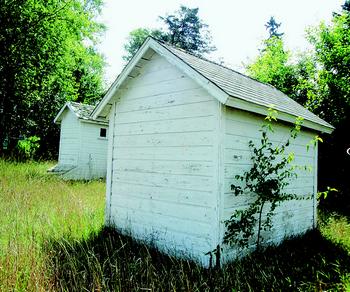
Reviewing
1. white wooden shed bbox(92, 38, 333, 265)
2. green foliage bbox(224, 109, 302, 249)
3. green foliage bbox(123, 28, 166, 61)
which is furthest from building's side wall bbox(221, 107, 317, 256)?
green foliage bbox(123, 28, 166, 61)

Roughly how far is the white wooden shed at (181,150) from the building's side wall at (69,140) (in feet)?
35.7

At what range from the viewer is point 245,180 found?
5.78 m

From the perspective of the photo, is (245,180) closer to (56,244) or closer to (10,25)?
(56,244)

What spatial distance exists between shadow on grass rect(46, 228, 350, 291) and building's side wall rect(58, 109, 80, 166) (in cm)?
1185

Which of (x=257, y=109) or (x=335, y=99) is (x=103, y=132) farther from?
(x=257, y=109)

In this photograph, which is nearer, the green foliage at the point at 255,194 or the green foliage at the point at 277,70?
the green foliage at the point at 255,194

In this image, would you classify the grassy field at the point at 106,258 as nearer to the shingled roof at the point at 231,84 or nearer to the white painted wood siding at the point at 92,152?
the shingled roof at the point at 231,84

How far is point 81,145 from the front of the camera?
17.9m


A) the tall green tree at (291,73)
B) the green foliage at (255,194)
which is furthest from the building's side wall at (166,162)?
the tall green tree at (291,73)

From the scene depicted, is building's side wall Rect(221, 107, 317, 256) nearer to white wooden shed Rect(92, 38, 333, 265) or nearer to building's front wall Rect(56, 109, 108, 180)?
white wooden shed Rect(92, 38, 333, 265)

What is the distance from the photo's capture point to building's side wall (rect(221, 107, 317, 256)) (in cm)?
544

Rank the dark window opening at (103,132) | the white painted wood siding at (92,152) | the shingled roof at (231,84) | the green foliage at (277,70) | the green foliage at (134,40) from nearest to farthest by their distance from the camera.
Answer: the shingled roof at (231,84) → the green foliage at (277,70) → the white painted wood siding at (92,152) → the dark window opening at (103,132) → the green foliage at (134,40)

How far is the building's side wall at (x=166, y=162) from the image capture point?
5.46 meters

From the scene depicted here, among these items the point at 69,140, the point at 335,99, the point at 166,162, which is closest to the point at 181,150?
the point at 166,162
